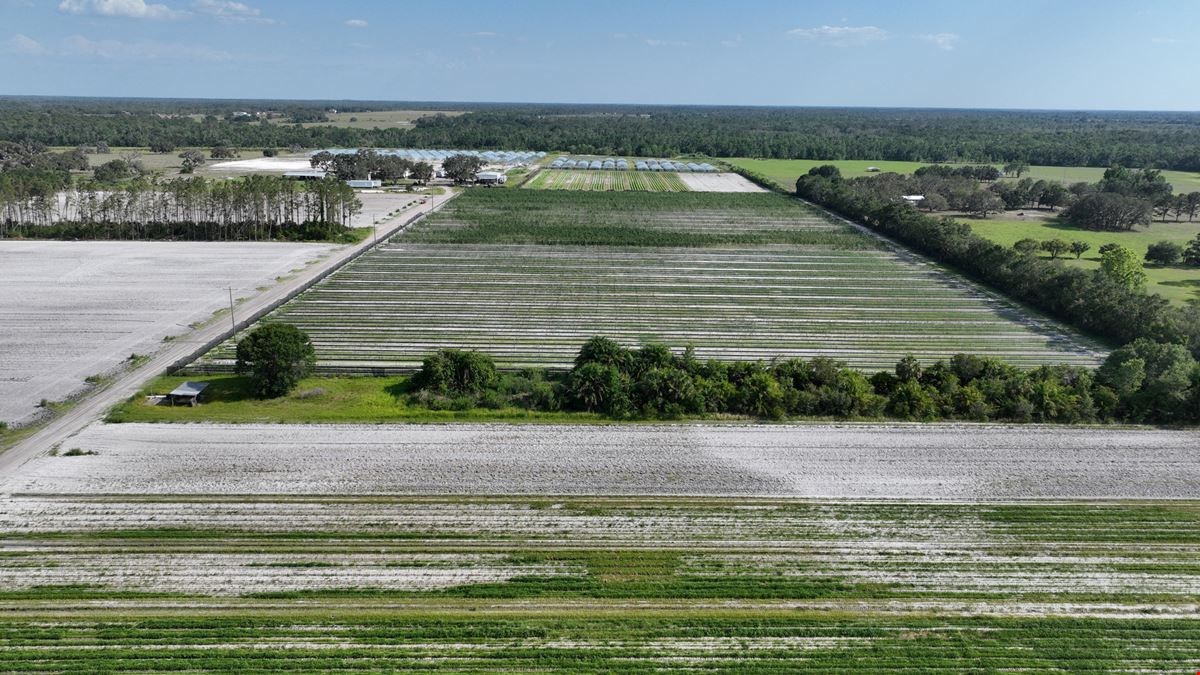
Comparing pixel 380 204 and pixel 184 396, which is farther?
pixel 380 204

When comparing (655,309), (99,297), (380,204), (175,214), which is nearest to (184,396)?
(99,297)

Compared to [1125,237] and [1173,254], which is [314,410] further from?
[1125,237]

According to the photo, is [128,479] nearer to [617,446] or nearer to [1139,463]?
[617,446]

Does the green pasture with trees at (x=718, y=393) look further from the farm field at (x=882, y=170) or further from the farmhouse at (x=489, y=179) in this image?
the farm field at (x=882, y=170)

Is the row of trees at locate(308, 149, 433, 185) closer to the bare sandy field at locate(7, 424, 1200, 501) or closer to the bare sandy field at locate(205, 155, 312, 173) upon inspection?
the bare sandy field at locate(205, 155, 312, 173)

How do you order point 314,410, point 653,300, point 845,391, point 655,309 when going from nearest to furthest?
point 314,410 → point 845,391 → point 655,309 → point 653,300

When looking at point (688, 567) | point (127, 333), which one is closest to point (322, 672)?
point (688, 567)

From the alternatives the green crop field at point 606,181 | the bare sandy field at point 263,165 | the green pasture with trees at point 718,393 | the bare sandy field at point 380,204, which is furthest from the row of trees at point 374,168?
the green pasture with trees at point 718,393

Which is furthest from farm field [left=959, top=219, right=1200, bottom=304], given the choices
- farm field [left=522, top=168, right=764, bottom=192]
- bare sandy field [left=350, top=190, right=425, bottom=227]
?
bare sandy field [left=350, top=190, right=425, bottom=227]
